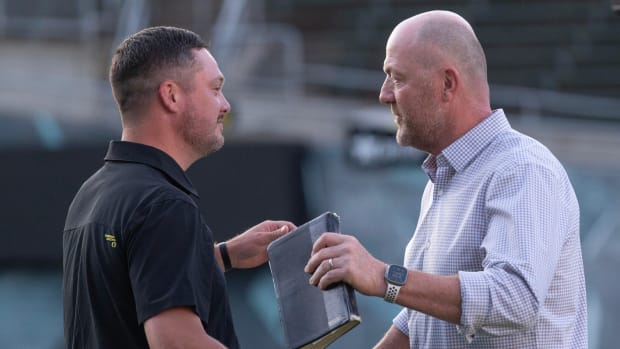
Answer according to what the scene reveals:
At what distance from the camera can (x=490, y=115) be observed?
3.35m

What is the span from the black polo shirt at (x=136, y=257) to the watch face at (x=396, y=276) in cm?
43

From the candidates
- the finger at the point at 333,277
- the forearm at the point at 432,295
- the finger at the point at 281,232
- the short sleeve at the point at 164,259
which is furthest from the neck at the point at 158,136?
the forearm at the point at 432,295

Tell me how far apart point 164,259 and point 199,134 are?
45cm

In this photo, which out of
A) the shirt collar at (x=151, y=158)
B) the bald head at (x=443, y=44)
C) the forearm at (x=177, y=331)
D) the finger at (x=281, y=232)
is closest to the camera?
the forearm at (x=177, y=331)

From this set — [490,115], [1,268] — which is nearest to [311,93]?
[1,268]

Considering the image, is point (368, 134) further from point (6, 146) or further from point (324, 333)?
point (324, 333)

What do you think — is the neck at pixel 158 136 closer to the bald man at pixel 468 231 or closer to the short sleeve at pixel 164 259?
the short sleeve at pixel 164 259

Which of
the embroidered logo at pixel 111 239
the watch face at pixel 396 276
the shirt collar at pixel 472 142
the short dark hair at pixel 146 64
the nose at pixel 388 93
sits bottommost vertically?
the watch face at pixel 396 276

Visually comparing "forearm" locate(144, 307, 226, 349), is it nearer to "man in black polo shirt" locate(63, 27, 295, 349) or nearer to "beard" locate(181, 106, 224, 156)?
"man in black polo shirt" locate(63, 27, 295, 349)

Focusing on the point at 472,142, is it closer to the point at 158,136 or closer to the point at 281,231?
the point at 281,231

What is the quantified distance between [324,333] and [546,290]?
1.80 feet

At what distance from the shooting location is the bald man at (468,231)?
2906 millimetres

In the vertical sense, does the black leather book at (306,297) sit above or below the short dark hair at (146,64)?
below

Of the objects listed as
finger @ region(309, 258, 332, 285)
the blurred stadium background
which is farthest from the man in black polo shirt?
the blurred stadium background
